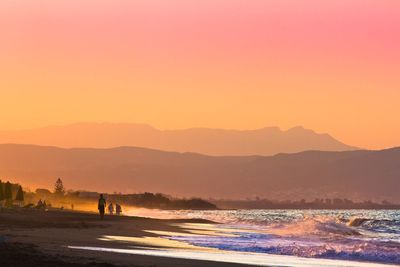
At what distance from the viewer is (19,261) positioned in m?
18.5

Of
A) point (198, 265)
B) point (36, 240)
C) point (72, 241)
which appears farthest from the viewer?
point (72, 241)

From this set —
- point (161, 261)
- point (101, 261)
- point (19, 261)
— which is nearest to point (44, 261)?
point (19, 261)

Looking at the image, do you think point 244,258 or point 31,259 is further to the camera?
point 244,258

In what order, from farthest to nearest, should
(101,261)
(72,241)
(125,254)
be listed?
(72,241)
(125,254)
(101,261)

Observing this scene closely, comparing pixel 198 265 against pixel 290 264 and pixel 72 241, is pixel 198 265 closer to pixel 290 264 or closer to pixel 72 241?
pixel 290 264

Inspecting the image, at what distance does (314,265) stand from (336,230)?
34.4m

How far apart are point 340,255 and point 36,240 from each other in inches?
460

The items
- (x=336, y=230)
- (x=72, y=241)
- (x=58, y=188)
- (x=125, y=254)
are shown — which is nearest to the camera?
(x=125, y=254)

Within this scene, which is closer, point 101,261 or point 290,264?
point 101,261

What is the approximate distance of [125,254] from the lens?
25047 millimetres

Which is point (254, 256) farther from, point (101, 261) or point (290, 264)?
point (101, 261)

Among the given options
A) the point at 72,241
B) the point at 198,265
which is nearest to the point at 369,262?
the point at 198,265

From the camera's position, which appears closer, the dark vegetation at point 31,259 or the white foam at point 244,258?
the dark vegetation at point 31,259

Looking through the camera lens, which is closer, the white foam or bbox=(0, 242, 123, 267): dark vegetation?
bbox=(0, 242, 123, 267): dark vegetation
